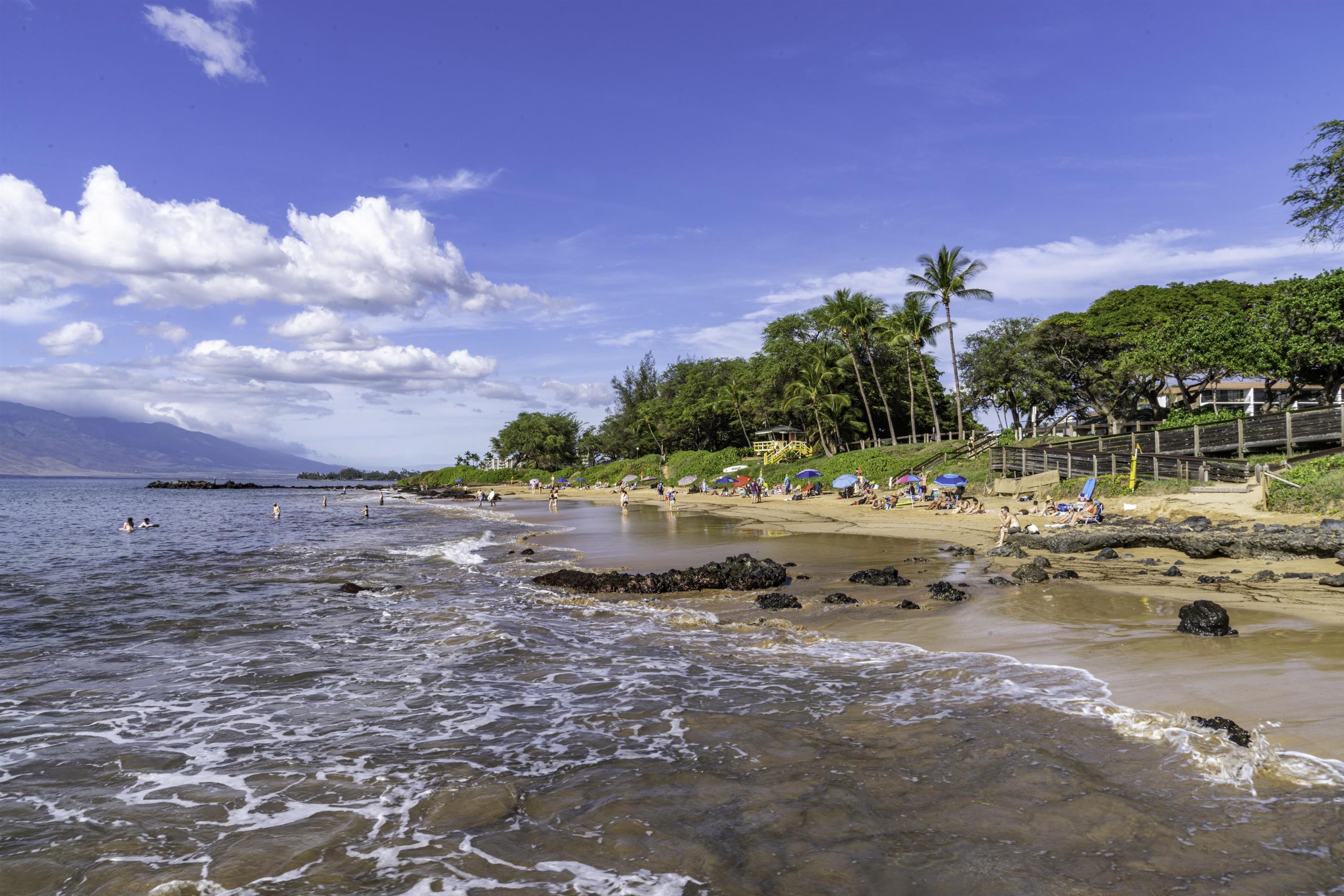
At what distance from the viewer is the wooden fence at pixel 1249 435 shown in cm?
2580

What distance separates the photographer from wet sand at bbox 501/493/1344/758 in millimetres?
6809

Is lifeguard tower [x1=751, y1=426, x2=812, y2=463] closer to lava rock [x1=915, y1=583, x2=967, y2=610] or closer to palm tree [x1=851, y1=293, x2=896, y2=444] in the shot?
palm tree [x1=851, y1=293, x2=896, y2=444]

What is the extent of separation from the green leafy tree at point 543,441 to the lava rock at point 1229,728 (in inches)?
3839

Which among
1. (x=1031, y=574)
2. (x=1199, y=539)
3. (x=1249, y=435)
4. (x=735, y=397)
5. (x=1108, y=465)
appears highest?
(x=735, y=397)

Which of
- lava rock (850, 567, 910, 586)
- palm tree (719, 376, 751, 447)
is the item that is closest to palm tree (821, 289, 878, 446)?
palm tree (719, 376, 751, 447)

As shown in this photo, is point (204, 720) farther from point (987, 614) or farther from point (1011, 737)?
point (987, 614)

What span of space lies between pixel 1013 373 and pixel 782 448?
19450mm

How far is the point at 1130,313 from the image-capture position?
46.1 m

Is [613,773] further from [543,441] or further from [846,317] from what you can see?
[543,441]

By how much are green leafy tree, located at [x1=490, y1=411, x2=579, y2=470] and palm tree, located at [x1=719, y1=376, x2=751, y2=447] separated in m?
38.4

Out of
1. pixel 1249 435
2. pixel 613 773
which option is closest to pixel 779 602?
pixel 613 773

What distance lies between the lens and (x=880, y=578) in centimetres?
1458

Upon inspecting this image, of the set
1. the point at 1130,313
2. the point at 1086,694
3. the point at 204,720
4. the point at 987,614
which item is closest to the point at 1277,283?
the point at 1130,313

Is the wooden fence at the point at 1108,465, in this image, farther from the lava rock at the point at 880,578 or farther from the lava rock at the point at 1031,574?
the lava rock at the point at 880,578
